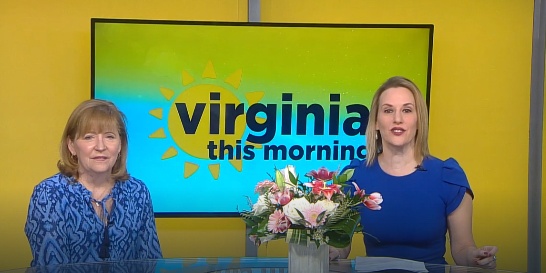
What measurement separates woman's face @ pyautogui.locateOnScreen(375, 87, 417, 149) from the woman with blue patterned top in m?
1.09

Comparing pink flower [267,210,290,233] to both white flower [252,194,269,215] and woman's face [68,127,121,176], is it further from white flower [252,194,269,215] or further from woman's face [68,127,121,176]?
woman's face [68,127,121,176]

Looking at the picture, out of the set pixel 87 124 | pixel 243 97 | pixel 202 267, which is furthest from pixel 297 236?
pixel 243 97

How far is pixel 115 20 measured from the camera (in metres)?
3.79

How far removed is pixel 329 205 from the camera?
201cm

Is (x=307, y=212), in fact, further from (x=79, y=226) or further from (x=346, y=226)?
(x=79, y=226)

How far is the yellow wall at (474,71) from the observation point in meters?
4.05

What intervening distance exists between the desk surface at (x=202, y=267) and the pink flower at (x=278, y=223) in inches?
15.5

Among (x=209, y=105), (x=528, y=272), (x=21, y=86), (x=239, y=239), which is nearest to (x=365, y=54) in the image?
(x=209, y=105)

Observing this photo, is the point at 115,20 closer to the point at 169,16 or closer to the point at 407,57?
the point at 169,16

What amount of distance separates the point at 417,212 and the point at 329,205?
834 mm

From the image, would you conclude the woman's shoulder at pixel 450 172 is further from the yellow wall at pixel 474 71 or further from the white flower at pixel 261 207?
the yellow wall at pixel 474 71

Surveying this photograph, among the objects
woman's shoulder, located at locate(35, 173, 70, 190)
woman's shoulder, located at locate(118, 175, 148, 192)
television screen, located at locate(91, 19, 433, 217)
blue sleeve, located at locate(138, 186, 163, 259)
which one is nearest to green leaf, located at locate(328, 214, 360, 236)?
blue sleeve, located at locate(138, 186, 163, 259)

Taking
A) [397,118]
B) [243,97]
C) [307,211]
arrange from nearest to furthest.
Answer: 1. [307,211]
2. [397,118]
3. [243,97]

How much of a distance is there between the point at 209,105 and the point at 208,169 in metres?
0.39
